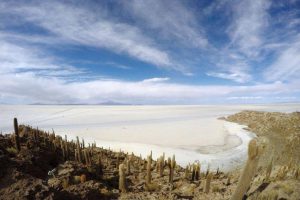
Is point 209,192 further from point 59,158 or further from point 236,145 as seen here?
point 236,145

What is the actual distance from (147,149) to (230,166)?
7563 millimetres

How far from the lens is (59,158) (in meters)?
11.4

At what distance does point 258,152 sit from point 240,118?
4151 cm

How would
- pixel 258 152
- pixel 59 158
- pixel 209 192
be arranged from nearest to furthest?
pixel 258 152
pixel 209 192
pixel 59 158

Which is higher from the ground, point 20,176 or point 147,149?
point 20,176

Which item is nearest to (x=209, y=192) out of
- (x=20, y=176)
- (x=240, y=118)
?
(x=20, y=176)

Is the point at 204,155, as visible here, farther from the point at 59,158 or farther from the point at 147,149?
the point at 59,158

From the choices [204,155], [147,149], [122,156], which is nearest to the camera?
[122,156]

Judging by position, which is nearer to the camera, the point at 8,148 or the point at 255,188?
the point at 255,188

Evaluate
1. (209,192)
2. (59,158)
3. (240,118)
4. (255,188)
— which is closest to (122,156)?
(59,158)

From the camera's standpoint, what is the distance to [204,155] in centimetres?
1981

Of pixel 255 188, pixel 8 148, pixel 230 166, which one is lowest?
pixel 230 166

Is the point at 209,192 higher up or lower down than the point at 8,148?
lower down

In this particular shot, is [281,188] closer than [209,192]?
Yes
